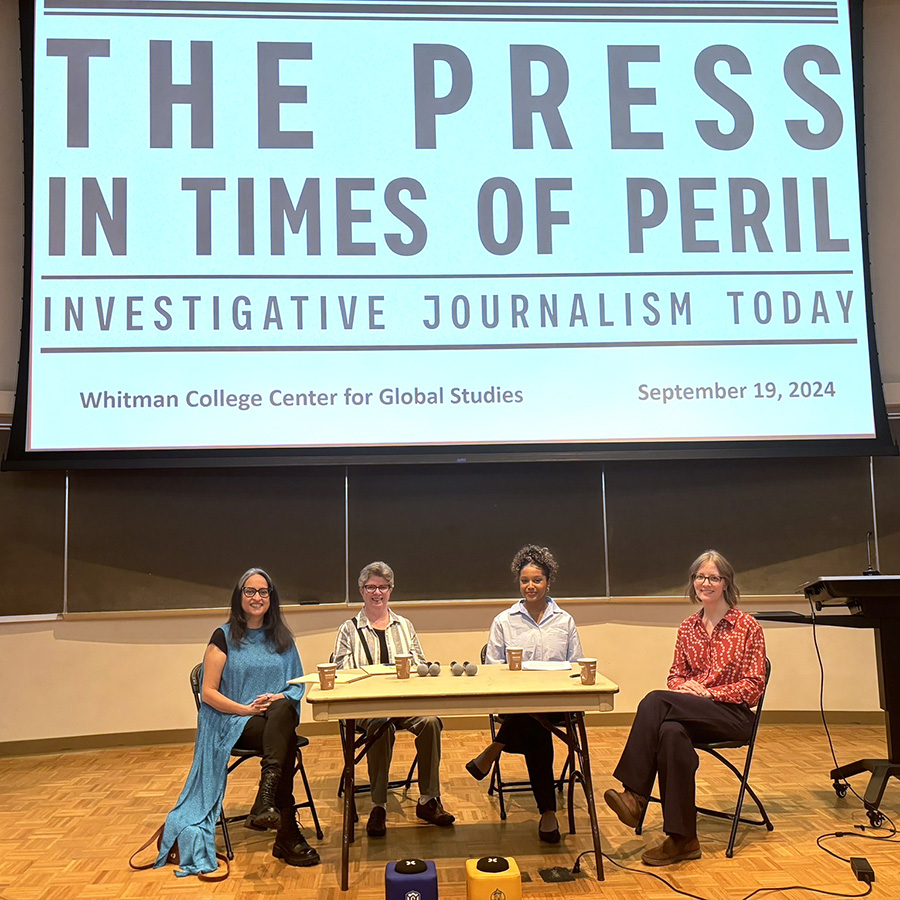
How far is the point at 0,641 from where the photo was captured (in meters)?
5.37

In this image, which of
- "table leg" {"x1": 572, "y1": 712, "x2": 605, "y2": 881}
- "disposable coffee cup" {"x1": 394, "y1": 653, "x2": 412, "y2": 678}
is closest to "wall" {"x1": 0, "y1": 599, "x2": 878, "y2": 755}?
"disposable coffee cup" {"x1": 394, "y1": 653, "x2": 412, "y2": 678}

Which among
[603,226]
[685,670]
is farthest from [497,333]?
[685,670]

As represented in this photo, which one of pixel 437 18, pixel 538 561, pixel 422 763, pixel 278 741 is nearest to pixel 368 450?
pixel 538 561

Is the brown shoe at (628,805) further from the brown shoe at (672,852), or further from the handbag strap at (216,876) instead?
the handbag strap at (216,876)

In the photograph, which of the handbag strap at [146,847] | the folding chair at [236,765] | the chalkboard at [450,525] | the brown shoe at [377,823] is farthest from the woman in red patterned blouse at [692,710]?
the chalkboard at [450,525]

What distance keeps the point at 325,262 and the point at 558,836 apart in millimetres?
3462

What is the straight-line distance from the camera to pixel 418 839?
356cm

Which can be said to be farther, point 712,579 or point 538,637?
point 538,637

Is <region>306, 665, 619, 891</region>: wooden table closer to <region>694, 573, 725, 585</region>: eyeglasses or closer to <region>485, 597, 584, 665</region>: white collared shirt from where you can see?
<region>694, 573, 725, 585</region>: eyeglasses

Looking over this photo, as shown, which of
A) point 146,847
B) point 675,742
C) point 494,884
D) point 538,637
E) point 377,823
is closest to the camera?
point 494,884

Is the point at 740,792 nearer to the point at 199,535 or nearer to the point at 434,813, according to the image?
the point at 434,813

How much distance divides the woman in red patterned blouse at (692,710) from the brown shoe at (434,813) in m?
0.74

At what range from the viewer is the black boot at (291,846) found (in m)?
3.32

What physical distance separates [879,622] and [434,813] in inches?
80.0
